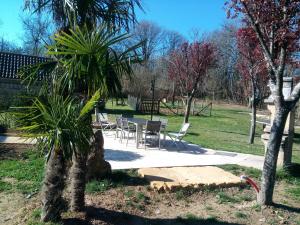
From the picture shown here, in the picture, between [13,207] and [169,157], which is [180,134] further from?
[13,207]

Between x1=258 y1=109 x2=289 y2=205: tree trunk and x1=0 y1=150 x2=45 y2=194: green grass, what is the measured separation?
138 inches

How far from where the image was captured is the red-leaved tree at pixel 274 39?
512 centimetres

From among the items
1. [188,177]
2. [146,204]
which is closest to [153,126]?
[188,177]

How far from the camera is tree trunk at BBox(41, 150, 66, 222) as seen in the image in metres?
4.14

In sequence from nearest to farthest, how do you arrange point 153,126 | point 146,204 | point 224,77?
1. point 146,204
2. point 153,126
3. point 224,77

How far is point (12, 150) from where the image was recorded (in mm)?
8602

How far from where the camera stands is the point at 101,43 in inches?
154

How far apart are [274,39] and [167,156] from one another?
4.65 m

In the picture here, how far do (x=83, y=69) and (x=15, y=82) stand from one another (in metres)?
17.9

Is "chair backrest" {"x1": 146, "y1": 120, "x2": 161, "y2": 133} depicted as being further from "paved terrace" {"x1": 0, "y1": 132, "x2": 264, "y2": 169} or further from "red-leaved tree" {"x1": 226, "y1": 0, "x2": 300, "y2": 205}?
"red-leaved tree" {"x1": 226, "y1": 0, "x2": 300, "y2": 205}

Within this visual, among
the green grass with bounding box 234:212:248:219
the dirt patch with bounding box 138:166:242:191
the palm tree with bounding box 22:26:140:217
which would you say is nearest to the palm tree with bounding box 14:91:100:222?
the palm tree with bounding box 22:26:140:217

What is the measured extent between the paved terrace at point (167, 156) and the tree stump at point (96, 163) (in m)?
0.97

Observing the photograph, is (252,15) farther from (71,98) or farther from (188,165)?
(188,165)

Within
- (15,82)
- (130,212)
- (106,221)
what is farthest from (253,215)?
(15,82)
